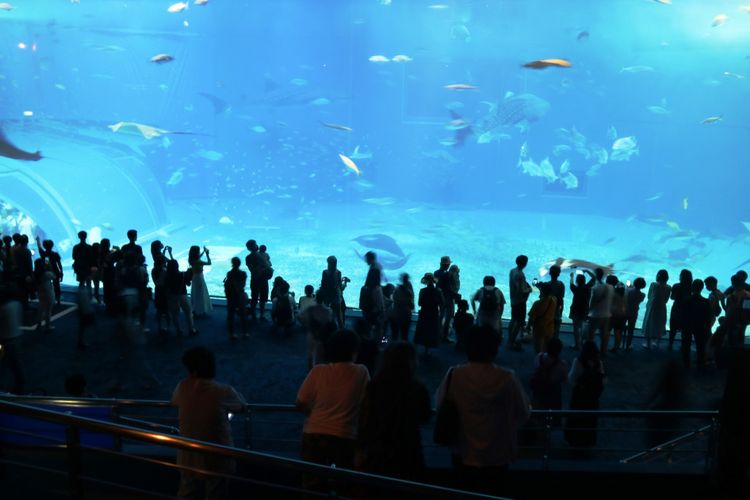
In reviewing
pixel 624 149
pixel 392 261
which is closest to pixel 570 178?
pixel 624 149

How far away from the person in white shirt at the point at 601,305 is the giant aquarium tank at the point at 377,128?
55.2 feet

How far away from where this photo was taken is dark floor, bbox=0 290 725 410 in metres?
6.49

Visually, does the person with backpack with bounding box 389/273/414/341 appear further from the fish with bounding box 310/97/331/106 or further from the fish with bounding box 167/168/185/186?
the fish with bounding box 310/97/331/106

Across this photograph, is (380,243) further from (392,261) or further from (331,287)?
(331,287)

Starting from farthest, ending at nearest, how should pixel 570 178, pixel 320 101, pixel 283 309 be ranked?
pixel 320 101 < pixel 570 178 < pixel 283 309

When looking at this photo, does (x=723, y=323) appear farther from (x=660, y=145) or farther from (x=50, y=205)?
(x=660, y=145)

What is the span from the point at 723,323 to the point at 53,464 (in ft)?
23.4

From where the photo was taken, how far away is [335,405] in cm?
270

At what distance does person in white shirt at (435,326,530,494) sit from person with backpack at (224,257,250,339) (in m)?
5.22

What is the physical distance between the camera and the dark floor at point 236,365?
649 cm

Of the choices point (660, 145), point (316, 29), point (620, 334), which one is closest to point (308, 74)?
point (316, 29)

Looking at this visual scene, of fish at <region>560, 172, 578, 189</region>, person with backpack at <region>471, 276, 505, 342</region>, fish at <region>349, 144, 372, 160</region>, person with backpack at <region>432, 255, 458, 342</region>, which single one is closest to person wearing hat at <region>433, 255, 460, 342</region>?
person with backpack at <region>432, 255, 458, 342</region>

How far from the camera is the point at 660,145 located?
46.8 metres

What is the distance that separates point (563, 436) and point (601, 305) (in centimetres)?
232
